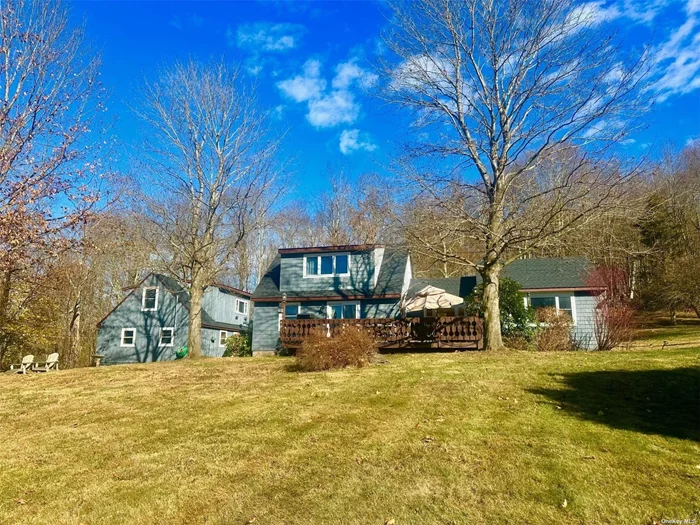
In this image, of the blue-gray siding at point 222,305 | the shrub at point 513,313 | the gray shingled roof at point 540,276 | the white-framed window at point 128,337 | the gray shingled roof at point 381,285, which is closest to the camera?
the shrub at point 513,313

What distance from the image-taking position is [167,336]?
85.1 feet

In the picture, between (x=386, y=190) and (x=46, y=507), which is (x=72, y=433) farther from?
(x=386, y=190)

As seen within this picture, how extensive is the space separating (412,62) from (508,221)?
6404mm

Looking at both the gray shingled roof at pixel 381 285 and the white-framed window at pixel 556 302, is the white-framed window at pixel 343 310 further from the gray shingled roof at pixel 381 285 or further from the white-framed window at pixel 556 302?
the white-framed window at pixel 556 302

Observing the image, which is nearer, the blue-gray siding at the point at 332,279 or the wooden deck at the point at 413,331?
the wooden deck at the point at 413,331

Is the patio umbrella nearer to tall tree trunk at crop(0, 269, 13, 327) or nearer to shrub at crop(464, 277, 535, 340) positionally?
shrub at crop(464, 277, 535, 340)

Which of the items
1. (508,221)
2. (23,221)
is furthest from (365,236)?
(23,221)

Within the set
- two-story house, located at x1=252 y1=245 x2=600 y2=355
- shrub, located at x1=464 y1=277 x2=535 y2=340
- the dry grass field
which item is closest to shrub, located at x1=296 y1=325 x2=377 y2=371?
the dry grass field

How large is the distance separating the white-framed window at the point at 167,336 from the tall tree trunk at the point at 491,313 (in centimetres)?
1909

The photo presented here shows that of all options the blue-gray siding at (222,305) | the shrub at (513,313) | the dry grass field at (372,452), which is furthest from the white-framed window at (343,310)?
the dry grass field at (372,452)

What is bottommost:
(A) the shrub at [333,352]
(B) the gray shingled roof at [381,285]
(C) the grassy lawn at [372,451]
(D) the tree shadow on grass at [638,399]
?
(C) the grassy lawn at [372,451]

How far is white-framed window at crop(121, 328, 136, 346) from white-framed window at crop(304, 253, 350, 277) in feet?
39.4

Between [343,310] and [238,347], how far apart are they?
6174 millimetres

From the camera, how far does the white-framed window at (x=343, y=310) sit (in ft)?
70.1
